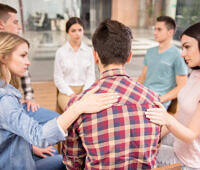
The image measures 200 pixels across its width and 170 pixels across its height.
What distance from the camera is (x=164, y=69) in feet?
7.68

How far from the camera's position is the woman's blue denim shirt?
2.90ft

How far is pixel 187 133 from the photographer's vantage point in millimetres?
1098

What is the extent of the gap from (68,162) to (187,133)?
0.71 meters

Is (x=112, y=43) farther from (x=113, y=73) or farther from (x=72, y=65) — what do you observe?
(x=72, y=65)

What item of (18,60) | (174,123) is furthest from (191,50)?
(18,60)

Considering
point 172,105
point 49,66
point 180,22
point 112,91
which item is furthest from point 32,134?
point 180,22

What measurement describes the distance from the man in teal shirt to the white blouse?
87 cm

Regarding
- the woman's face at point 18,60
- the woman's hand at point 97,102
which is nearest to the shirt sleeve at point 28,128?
the woman's hand at point 97,102

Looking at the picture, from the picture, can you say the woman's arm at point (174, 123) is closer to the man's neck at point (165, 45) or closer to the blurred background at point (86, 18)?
the man's neck at point (165, 45)

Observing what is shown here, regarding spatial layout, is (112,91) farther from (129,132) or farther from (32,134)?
(32,134)

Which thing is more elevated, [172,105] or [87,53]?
[87,53]

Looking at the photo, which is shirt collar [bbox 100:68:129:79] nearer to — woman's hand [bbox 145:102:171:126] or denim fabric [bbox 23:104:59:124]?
woman's hand [bbox 145:102:171:126]

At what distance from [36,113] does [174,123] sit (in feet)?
3.82

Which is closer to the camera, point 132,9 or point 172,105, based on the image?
point 172,105
